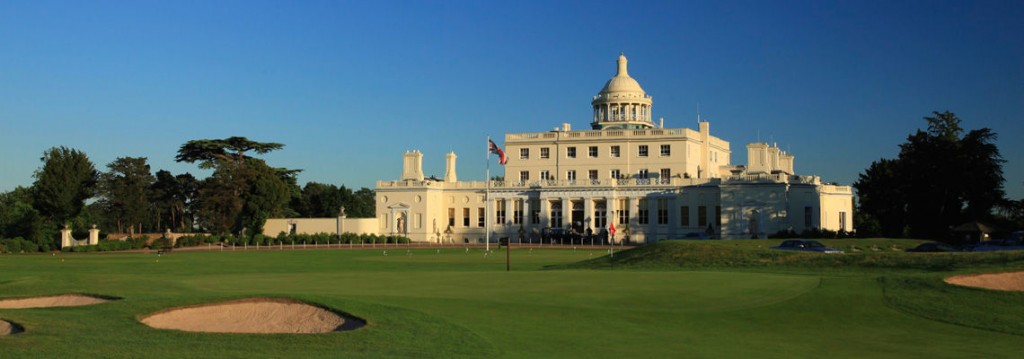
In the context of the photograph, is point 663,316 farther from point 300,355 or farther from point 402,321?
point 300,355

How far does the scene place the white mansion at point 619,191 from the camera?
80.5 meters

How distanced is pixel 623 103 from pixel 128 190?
1725 inches

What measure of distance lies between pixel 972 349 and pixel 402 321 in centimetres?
1001

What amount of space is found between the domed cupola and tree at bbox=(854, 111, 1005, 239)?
29.7 metres

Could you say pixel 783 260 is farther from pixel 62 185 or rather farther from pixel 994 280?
pixel 62 185

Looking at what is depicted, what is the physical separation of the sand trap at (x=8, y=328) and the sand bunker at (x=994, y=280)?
21239mm

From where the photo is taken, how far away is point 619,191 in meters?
86.2

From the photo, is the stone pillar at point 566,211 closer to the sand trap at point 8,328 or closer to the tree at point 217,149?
the tree at point 217,149

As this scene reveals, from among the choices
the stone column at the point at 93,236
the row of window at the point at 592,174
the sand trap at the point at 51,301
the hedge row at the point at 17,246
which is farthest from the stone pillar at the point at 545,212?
the sand trap at the point at 51,301

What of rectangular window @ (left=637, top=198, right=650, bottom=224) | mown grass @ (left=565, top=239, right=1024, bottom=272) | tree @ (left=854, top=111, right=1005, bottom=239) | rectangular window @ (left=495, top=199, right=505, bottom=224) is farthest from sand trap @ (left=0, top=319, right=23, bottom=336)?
rectangular window @ (left=495, top=199, right=505, bottom=224)

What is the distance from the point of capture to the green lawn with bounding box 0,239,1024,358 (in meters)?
16.9

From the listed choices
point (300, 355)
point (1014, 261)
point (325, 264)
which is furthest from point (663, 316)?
point (325, 264)

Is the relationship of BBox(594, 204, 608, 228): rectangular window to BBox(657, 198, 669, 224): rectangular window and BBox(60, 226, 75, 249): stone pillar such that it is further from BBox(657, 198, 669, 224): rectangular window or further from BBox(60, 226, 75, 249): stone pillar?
BBox(60, 226, 75, 249): stone pillar

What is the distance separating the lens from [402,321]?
19172mm
